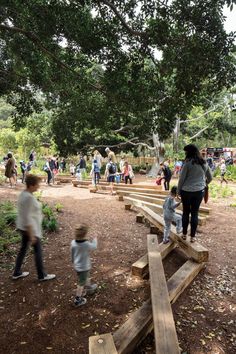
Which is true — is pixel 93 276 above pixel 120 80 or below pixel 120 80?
below

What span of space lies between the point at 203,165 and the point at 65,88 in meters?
5.38

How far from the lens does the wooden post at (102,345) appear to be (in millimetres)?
2496

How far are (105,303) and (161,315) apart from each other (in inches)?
A: 46.5

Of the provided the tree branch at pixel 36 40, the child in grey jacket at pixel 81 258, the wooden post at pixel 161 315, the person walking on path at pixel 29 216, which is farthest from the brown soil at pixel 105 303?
the tree branch at pixel 36 40

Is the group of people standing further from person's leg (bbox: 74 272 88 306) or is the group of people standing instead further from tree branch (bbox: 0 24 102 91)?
tree branch (bbox: 0 24 102 91)

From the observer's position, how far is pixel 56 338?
321cm

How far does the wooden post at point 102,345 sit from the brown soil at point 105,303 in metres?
0.54

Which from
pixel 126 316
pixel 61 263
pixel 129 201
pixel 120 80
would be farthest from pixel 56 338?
pixel 129 201

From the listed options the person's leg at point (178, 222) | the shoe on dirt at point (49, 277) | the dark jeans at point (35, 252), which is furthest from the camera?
the person's leg at point (178, 222)

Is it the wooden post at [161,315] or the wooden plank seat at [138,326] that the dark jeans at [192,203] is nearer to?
the wooden post at [161,315]

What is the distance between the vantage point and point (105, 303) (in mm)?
3895

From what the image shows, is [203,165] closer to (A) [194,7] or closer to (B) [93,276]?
(B) [93,276]

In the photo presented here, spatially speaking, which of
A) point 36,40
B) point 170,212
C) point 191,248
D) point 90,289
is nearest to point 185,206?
point 170,212

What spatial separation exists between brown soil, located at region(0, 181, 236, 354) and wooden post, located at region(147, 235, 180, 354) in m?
0.39
